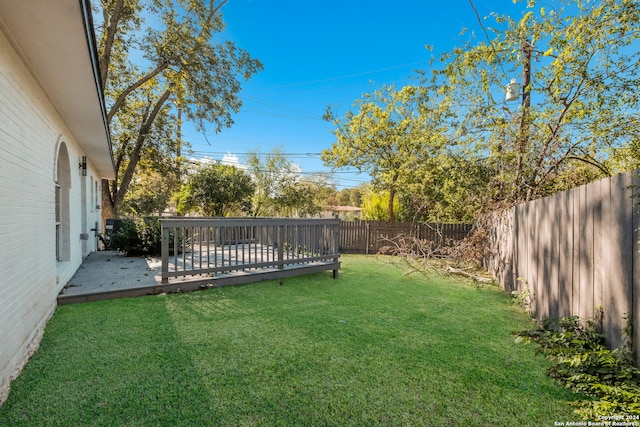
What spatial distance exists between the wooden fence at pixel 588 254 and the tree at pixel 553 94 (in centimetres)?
195

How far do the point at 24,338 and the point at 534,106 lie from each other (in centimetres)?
798

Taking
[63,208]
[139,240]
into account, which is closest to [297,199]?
[139,240]

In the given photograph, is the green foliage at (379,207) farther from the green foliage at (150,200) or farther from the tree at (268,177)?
the green foliage at (150,200)

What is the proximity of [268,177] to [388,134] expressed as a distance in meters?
11.8

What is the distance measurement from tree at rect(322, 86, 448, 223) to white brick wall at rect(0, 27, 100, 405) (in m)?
8.62

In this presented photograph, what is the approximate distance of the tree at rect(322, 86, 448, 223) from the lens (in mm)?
9922

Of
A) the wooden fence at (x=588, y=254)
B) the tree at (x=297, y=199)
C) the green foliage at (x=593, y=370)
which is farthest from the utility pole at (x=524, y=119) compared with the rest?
the tree at (x=297, y=199)

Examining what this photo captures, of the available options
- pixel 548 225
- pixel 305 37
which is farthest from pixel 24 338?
pixel 305 37

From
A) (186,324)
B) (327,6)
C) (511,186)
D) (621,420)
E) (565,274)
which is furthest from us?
(327,6)

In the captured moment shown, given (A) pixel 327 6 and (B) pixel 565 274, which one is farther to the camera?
(A) pixel 327 6

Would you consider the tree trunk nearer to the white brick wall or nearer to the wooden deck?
the wooden deck

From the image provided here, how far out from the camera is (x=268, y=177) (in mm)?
20531

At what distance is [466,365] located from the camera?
2.54m

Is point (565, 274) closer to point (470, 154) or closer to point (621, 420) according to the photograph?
point (621, 420)
